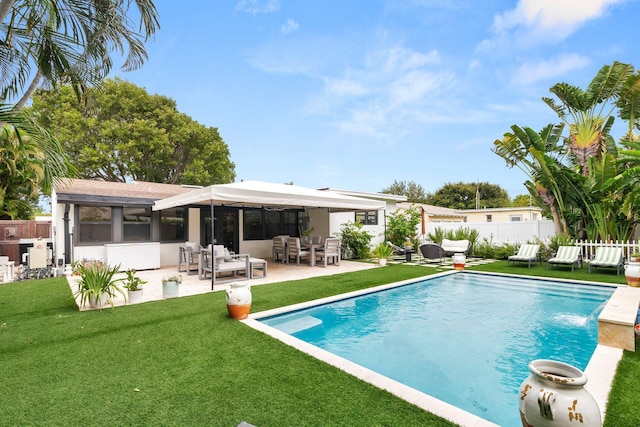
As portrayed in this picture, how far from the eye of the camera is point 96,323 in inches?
225

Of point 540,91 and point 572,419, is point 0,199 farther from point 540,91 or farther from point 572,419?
point 540,91

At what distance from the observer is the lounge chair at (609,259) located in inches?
412

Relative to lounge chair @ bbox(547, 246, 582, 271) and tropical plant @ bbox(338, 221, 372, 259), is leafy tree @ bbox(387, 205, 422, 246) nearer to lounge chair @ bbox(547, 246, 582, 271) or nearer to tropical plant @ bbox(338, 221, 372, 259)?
tropical plant @ bbox(338, 221, 372, 259)

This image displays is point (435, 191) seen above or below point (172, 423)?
above

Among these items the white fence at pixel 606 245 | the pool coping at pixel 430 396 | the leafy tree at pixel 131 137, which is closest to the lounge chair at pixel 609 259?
the white fence at pixel 606 245

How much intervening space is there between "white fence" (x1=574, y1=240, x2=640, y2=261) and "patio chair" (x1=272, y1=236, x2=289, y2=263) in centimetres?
1149

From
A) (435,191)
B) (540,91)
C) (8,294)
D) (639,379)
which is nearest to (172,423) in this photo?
(639,379)

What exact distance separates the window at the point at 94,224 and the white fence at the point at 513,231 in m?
16.5

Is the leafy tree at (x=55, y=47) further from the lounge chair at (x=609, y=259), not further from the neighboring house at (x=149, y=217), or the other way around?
the lounge chair at (x=609, y=259)

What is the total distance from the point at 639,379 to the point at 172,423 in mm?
4847

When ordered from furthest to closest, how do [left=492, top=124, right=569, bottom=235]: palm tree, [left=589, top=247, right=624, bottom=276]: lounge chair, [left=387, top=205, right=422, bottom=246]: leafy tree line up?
[left=387, top=205, right=422, bottom=246]: leafy tree < [left=492, top=124, right=569, bottom=235]: palm tree < [left=589, top=247, right=624, bottom=276]: lounge chair

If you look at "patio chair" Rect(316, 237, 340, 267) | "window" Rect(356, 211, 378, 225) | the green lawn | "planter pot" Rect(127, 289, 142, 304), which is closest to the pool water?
the green lawn

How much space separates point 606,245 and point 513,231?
4.61 meters

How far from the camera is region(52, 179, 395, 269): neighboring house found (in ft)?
34.6
